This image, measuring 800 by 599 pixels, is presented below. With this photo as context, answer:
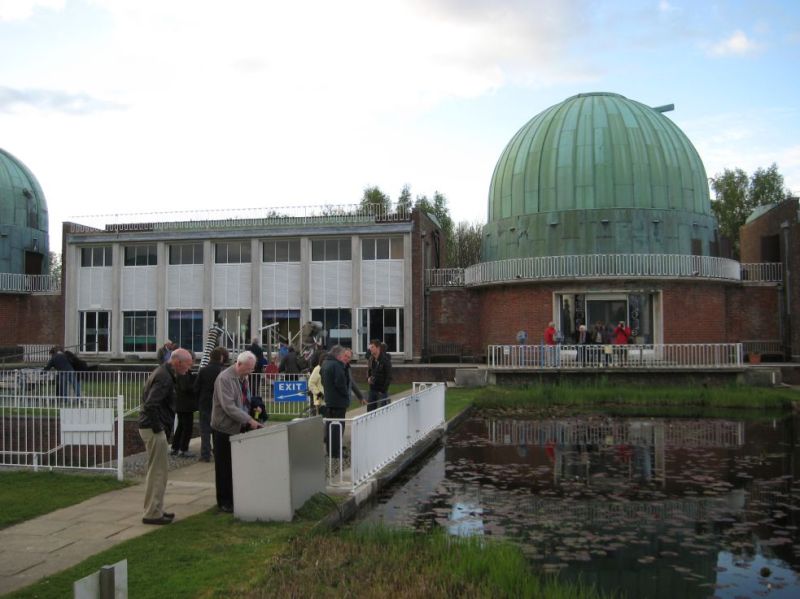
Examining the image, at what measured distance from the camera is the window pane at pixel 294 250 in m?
37.4

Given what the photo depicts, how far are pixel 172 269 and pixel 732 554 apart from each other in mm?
35103

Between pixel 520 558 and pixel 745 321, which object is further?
pixel 745 321

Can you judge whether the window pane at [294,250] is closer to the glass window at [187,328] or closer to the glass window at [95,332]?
the glass window at [187,328]

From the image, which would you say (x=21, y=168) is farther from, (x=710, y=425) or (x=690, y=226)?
(x=710, y=425)

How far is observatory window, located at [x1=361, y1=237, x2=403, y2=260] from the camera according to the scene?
36.4 meters

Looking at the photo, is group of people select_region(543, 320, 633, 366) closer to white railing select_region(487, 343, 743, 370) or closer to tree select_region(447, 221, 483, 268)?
white railing select_region(487, 343, 743, 370)

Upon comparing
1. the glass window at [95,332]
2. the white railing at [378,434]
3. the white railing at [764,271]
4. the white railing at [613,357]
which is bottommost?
the white railing at [378,434]

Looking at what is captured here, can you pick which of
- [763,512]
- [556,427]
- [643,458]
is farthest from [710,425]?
[763,512]

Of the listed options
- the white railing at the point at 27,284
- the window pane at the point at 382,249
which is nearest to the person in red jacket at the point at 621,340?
the window pane at the point at 382,249

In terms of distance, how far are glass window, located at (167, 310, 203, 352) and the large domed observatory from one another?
14115mm

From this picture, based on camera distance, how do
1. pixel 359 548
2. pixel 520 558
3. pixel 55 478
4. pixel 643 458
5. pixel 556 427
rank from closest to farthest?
pixel 520 558 → pixel 359 548 → pixel 55 478 → pixel 643 458 → pixel 556 427

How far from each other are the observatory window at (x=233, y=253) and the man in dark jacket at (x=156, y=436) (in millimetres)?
29639

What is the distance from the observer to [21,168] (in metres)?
46.5

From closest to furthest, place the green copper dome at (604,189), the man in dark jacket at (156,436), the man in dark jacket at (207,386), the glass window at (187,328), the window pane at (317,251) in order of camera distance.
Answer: the man in dark jacket at (156,436)
the man in dark jacket at (207,386)
the green copper dome at (604,189)
the window pane at (317,251)
the glass window at (187,328)
